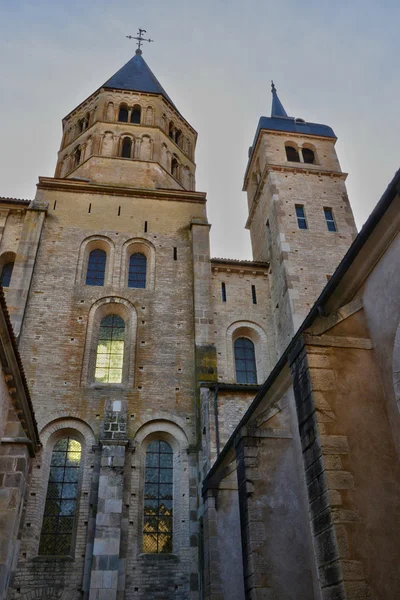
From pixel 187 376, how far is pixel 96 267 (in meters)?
5.64

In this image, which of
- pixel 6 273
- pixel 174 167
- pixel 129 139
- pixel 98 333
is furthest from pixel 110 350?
pixel 129 139

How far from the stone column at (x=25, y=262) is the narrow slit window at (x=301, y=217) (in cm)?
1020

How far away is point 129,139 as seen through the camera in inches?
969

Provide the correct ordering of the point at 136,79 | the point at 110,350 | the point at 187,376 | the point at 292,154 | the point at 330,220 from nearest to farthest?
the point at 187,376
the point at 110,350
the point at 330,220
the point at 292,154
the point at 136,79

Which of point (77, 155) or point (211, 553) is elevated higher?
point (77, 155)

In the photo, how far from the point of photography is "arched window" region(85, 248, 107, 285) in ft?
61.7

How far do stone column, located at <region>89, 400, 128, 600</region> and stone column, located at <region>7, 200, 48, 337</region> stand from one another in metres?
4.51

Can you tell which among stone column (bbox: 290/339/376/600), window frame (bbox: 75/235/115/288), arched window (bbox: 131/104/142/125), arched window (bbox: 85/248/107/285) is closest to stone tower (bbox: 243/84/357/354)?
arched window (bbox: 131/104/142/125)

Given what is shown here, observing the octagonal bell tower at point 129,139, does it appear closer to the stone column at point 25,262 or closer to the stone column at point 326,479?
the stone column at point 25,262

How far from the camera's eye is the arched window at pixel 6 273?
739 inches

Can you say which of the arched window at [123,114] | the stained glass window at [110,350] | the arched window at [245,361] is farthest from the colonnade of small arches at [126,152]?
the arched window at [245,361]

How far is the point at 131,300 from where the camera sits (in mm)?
18125

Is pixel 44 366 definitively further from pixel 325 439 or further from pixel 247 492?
pixel 325 439

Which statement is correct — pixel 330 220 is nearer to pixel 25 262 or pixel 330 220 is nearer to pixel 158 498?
pixel 25 262
